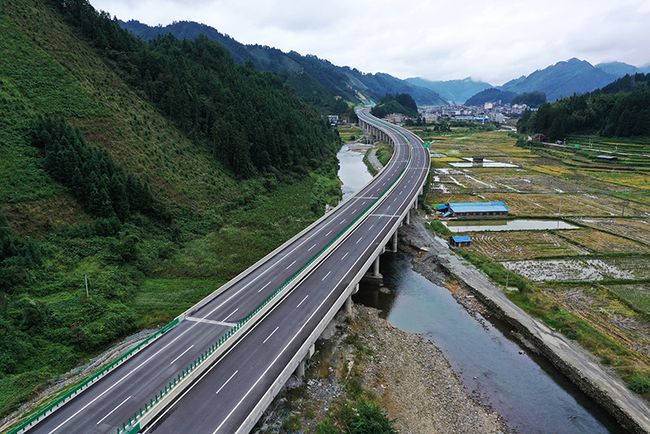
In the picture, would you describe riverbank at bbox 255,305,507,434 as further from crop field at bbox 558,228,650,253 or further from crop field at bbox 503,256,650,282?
crop field at bbox 558,228,650,253

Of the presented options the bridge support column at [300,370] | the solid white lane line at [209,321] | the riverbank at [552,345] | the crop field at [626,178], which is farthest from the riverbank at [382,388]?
the crop field at [626,178]

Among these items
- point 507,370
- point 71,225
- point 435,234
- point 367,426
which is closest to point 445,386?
point 507,370

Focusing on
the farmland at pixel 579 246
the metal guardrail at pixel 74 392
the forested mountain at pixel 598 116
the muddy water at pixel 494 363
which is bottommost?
the muddy water at pixel 494 363

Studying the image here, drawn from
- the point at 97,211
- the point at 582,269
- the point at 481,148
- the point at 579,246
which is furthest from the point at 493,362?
the point at 481,148

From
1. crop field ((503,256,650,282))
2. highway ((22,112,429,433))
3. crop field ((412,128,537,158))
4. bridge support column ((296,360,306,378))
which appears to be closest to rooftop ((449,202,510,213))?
crop field ((503,256,650,282))

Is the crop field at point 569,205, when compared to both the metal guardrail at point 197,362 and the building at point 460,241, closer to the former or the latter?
the building at point 460,241

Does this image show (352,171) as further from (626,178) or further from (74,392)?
(74,392)

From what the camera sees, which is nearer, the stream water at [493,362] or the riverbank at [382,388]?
the riverbank at [382,388]
